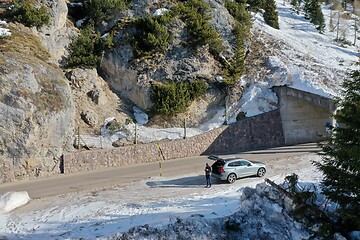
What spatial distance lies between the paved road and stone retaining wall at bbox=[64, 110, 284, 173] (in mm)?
736

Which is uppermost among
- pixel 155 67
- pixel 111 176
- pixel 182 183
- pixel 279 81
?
pixel 155 67

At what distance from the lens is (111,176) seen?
21.0 m

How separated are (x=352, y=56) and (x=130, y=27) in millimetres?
27393

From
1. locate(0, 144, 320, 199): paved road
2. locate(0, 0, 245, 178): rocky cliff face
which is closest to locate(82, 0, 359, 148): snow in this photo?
locate(0, 0, 245, 178): rocky cliff face

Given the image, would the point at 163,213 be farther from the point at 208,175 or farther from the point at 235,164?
the point at 235,164

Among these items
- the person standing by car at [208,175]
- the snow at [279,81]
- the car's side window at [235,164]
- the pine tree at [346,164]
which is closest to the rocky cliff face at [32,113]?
the snow at [279,81]

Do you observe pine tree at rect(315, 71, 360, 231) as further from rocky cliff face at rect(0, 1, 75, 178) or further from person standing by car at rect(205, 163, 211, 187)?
rocky cliff face at rect(0, 1, 75, 178)

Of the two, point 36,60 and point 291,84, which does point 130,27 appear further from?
point 291,84

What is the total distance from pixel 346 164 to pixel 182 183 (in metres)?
10.4

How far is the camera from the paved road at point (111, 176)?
19.1m

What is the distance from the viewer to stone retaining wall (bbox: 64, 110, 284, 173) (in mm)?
22688

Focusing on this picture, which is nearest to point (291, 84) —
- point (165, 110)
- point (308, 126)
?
point (308, 126)

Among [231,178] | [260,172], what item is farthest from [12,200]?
[260,172]

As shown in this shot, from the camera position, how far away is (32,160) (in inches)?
836
